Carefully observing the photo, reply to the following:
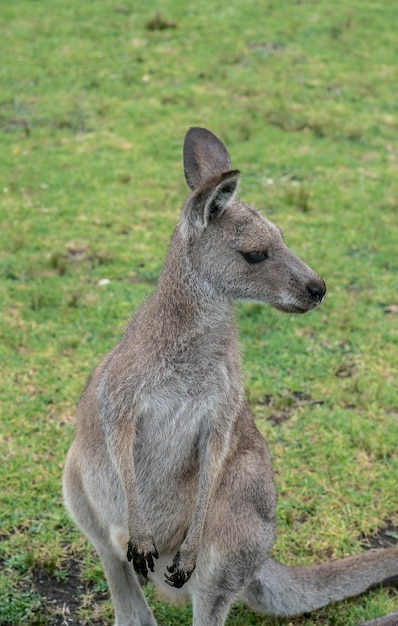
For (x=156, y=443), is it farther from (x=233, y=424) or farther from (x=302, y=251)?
(x=302, y=251)

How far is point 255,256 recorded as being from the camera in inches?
115

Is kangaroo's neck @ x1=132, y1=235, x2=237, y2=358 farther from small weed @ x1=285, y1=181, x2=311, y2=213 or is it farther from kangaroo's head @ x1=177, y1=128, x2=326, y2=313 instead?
small weed @ x1=285, y1=181, x2=311, y2=213

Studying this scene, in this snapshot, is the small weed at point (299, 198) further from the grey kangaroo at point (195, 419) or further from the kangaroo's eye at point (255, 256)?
the kangaroo's eye at point (255, 256)

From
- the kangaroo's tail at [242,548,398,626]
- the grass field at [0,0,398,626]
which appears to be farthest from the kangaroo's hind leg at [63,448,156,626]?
the kangaroo's tail at [242,548,398,626]

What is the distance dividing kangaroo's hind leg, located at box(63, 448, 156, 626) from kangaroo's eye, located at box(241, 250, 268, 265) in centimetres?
100

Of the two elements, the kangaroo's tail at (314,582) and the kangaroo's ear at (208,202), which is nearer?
the kangaroo's ear at (208,202)

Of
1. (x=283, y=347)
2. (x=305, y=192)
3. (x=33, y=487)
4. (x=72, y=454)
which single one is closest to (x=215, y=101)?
(x=305, y=192)

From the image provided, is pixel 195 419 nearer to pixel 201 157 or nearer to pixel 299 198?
pixel 201 157

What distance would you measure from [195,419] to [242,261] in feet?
1.79

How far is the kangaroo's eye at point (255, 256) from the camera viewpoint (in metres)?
2.92

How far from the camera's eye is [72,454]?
3.26m

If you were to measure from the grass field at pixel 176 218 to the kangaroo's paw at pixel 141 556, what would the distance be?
71 centimetres

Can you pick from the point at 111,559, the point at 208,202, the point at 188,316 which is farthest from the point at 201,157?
the point at 111,559

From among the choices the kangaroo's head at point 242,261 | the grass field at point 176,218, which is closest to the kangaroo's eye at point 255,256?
the kangaroo's head at point 242,261
